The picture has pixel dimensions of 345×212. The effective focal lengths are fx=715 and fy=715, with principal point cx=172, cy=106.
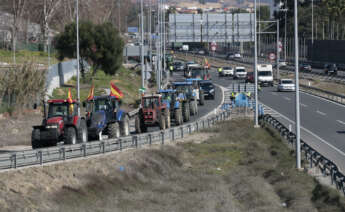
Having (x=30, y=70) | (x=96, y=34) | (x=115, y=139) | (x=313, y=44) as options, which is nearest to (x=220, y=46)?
(x=313, y=44)

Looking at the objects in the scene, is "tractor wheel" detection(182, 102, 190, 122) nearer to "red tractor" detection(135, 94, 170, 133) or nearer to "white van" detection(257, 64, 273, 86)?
Result: "red tractor" detection(135, 94, 170, 133)

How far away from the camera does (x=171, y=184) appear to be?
27.0m

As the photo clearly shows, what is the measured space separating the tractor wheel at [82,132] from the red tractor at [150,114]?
7.89 m

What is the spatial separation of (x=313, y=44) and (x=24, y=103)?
8519 cm

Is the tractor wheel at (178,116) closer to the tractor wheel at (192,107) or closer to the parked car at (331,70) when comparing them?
the tractor wheel at (192,107)

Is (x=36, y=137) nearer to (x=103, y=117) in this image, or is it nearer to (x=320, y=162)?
(x=103, y=117)

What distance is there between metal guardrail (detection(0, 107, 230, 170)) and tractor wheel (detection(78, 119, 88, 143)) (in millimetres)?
824

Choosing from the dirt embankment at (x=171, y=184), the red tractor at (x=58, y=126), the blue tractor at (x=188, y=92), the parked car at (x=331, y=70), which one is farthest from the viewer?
the parked car at (x=331, y=70)

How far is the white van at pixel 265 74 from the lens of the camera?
75.0 meters

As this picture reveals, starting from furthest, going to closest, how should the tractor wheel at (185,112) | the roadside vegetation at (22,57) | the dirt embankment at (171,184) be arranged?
1. the roadside vegetation at (22,57)
2. the tractor wheel at (185,112)
3. the dirt embankment at (171,184)

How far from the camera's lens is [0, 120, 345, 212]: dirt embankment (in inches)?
869

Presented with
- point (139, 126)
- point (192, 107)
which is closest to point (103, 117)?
point (139, 126)

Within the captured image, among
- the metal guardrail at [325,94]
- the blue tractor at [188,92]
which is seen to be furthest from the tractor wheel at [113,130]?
the metal guardrail at [325,94]

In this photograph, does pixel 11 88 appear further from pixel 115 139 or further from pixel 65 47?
pixel 65 47
